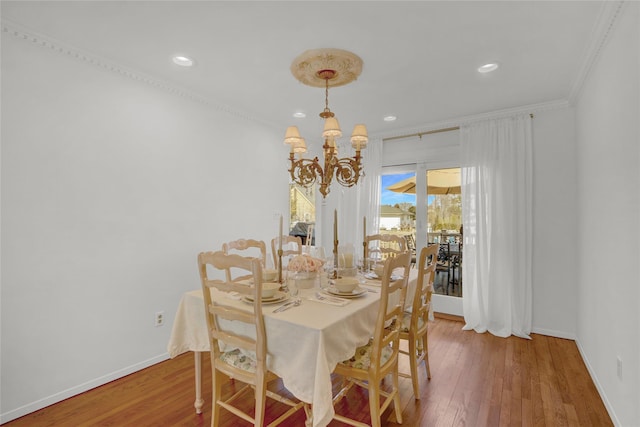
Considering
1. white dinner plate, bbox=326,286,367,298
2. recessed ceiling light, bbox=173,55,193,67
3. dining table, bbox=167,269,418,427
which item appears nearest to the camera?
dining table, bbox=167,269,418,427

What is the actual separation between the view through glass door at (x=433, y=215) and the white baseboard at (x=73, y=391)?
327 centimetres

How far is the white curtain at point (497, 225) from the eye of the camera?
352cm

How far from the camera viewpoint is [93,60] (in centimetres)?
244

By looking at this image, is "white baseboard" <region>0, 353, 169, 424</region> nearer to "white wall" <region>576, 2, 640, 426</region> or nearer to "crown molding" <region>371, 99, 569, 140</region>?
"white wall" <region>576, 2, 640, 426</region>

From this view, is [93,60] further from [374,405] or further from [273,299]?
[374,405]

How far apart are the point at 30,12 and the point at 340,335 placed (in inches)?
106

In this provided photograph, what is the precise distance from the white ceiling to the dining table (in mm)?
1764

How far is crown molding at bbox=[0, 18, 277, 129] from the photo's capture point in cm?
208

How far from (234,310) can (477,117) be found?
360 centimetres

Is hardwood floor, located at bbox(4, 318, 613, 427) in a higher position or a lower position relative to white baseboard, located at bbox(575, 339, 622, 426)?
lower

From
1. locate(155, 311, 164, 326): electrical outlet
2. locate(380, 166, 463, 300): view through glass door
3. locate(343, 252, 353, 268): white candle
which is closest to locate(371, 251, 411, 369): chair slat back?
locate(343, 252, 353, 268): white candle

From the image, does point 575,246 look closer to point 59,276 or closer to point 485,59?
point 485,59

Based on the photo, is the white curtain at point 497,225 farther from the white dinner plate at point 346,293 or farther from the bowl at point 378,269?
the white dinner plate at point 346,293

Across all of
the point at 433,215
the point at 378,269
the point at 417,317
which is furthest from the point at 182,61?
the point at 433,215
